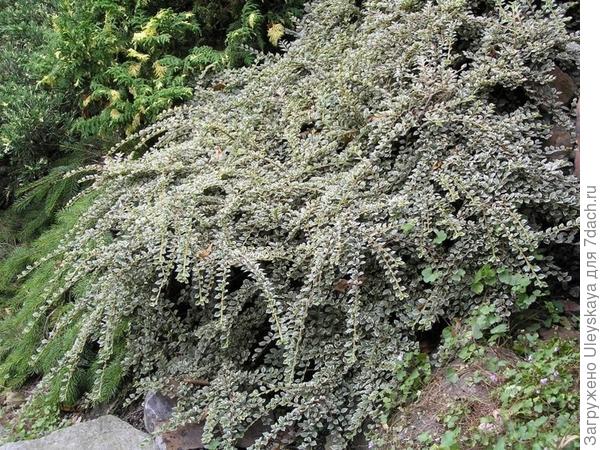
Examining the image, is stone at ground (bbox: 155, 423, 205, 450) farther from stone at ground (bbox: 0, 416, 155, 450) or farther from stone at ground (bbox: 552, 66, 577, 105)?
stone at ground (bbox: 552, 66, 577, 105)

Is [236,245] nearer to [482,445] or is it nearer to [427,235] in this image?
[427,235]

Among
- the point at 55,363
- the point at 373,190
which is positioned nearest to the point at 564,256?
the point at 373,190

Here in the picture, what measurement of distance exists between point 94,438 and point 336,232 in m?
1.30

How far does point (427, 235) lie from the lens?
223cm

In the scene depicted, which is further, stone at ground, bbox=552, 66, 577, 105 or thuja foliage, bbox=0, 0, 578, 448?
stone at ground, bbox=552, 66, 577, 105

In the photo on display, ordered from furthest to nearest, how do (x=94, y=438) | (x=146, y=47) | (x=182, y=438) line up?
(x=146, y=47)
(x=94, y=438)
(x=182, y=438)

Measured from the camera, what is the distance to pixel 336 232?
2219 mm

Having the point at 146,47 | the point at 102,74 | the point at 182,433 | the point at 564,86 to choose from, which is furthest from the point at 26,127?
the point at 564,86

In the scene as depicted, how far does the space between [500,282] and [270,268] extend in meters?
0.86

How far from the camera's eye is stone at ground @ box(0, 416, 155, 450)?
248 centimetres

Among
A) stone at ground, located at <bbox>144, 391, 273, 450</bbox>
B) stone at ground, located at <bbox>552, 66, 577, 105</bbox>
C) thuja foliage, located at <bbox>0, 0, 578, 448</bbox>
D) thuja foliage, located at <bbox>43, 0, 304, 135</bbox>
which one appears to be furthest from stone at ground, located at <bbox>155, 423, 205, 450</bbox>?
stone at ground, located at <bbox>552, 66, 577, 105</bbox>

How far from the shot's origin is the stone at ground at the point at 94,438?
248 centimetres

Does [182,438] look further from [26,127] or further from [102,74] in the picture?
[26,127]

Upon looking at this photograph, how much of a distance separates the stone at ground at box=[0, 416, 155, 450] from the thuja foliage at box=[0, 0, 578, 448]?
14 cm
